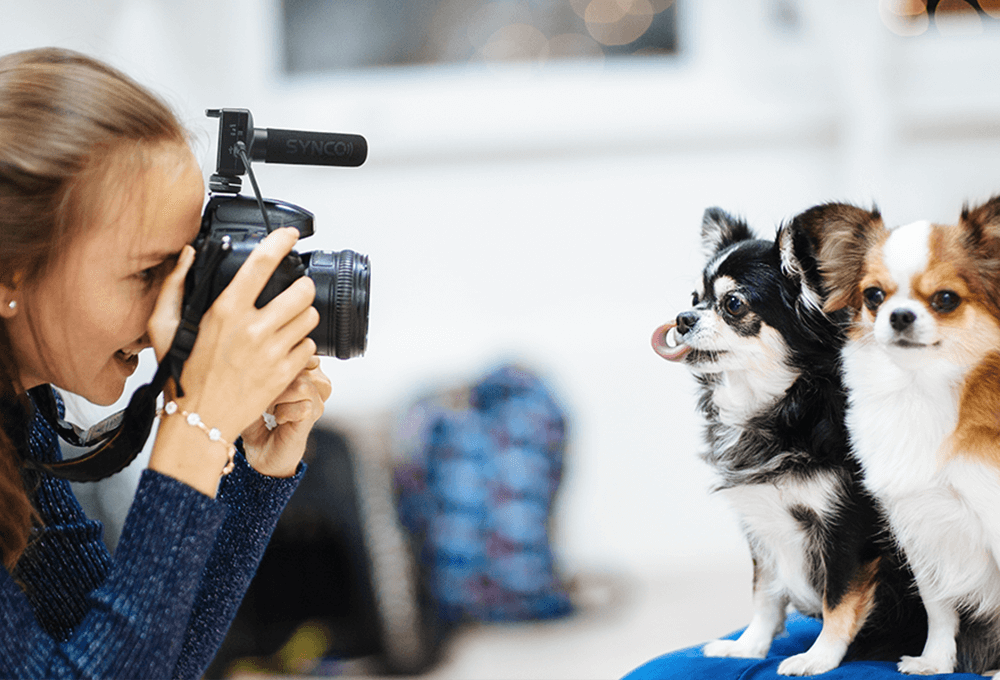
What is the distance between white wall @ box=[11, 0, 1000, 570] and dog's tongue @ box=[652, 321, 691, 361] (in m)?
1.25

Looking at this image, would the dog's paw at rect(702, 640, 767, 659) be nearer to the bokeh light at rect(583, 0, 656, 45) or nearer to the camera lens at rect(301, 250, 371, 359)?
the camera lens at rect(301, 250, 371, 359)

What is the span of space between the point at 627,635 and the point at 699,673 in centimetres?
113

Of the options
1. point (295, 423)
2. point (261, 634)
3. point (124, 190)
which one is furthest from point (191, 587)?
point (261, 634)

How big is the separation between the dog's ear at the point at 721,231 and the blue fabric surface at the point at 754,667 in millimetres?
346

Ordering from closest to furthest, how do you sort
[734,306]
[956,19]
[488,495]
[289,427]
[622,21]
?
[734,306] → [289,427] → [488,495] → [956,19] → [622,21]

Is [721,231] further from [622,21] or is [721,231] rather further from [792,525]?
[622,21]

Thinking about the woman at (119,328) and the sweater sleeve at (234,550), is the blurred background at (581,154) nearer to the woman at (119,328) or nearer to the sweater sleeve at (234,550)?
the sweater sleeve at (234,550)

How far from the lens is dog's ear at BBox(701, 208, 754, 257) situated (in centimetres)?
69

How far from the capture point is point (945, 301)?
1.76ft

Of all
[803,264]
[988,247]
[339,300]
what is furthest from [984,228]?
[339,300]

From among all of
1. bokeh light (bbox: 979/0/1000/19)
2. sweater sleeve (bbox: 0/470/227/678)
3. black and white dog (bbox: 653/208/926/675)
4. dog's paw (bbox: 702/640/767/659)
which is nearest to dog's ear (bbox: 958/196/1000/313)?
black and white dog (bbox: 653/208/926/675)

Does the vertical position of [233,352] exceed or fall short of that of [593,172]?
it falls short

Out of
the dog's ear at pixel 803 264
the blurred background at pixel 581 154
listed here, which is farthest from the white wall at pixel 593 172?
the dog's ear at pixel 803 264

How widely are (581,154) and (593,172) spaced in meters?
0.06
